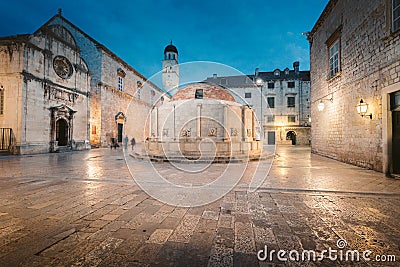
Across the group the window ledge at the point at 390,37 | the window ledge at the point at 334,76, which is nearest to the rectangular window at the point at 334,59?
the window ledge at the point at 334,76

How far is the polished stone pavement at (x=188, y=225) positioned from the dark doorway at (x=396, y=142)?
8.71 ft

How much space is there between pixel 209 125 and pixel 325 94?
24.2 feet

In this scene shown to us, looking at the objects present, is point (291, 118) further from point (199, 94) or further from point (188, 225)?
point (188, 225)

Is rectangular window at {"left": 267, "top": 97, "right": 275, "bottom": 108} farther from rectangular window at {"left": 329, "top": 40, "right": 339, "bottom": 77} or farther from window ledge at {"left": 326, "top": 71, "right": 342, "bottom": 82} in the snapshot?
window ledge at {"left": 326, "top": 71, "right": 342, "bottom": 82}

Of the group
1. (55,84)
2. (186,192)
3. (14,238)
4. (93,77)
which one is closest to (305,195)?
(186,192)

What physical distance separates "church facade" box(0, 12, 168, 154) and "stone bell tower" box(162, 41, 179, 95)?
18875 millimetres

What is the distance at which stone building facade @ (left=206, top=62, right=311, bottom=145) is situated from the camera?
94.2ft

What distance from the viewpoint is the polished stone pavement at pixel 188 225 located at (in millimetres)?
2078

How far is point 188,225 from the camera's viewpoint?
9.27 feet

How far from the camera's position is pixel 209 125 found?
12.5m

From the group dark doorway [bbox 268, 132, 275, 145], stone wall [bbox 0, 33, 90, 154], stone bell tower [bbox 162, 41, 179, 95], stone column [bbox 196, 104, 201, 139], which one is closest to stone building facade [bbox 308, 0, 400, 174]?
stone column [bbox 196, 104, 201, 139]

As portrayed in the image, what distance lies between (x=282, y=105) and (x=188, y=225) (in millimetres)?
30438

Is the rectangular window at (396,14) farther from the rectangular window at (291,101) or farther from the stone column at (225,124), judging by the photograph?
the rectangular window at (291,101)

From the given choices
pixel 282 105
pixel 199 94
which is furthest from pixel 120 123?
pixel 282 105
